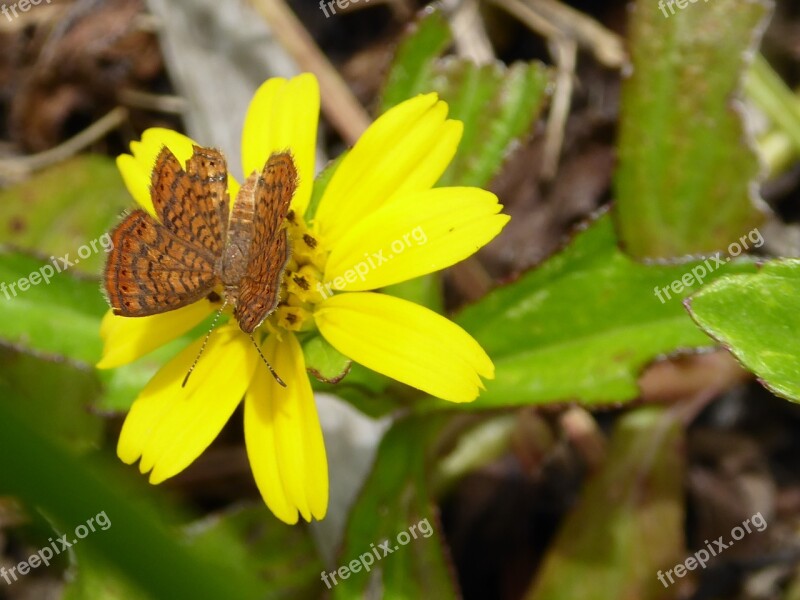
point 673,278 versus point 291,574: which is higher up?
point 673,278

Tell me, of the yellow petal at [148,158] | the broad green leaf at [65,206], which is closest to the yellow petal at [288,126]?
the yellow petal at [148,158]

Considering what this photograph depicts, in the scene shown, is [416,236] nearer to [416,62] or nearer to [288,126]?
[288,126]

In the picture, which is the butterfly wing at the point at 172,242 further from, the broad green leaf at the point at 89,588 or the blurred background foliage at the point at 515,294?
the broad green leaf at the point at 89,588

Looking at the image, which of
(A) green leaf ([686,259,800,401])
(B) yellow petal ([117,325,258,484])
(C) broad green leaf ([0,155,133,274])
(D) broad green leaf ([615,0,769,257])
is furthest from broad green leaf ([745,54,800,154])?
(C) broad green leaf ([0,155,133,274])

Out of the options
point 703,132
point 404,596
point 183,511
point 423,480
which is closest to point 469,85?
point 703,132

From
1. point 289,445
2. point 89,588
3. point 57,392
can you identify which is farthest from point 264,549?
point 289,445

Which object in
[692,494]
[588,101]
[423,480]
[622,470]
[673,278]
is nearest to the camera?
[673,278]

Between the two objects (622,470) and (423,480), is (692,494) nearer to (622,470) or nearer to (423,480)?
(622,470)
